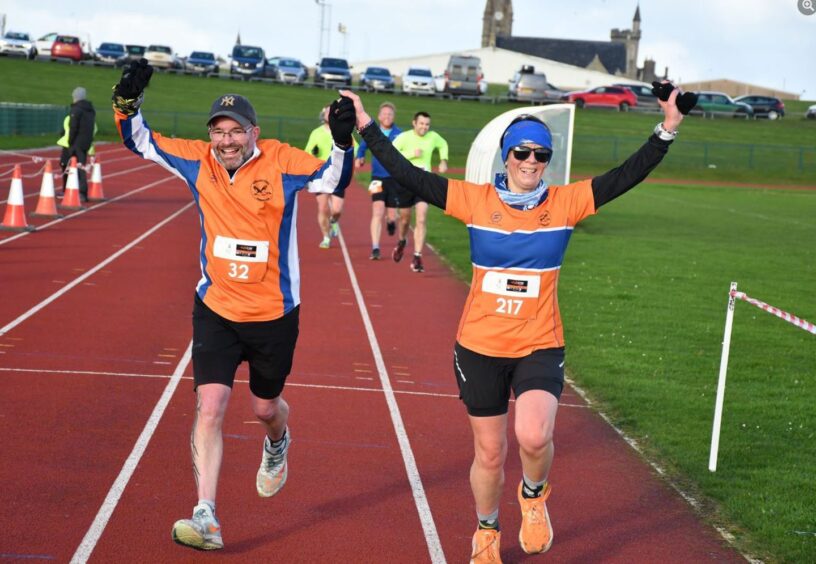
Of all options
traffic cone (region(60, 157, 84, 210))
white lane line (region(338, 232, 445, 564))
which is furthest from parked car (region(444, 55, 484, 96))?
white lane line (region(338, 232, 445, 564))

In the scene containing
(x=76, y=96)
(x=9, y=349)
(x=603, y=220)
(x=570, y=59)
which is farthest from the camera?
(x=570, y=59)

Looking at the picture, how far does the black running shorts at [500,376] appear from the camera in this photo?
5.43 meters

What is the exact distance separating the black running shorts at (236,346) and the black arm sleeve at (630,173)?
65.2 inches

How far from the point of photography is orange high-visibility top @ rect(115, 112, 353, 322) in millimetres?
5887

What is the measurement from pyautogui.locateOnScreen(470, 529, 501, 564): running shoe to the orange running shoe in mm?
125

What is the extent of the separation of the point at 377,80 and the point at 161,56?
42.0ft

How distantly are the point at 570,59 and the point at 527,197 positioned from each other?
134325 millimetres

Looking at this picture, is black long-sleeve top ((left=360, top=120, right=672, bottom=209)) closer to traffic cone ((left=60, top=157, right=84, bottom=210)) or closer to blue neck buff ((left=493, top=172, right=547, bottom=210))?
blue neck buff ((left=493, top=172, right=547, bottom=210))

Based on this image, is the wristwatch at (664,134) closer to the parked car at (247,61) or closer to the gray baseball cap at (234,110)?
the gray baseball cap at (234,110)

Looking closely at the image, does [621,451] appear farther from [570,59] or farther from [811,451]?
[570,59]

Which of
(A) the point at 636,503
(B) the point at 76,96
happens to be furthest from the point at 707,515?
(B) the point at 76,96

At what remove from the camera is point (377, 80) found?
72.1m

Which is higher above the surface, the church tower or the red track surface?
the church tower

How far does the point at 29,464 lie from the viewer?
703cm
